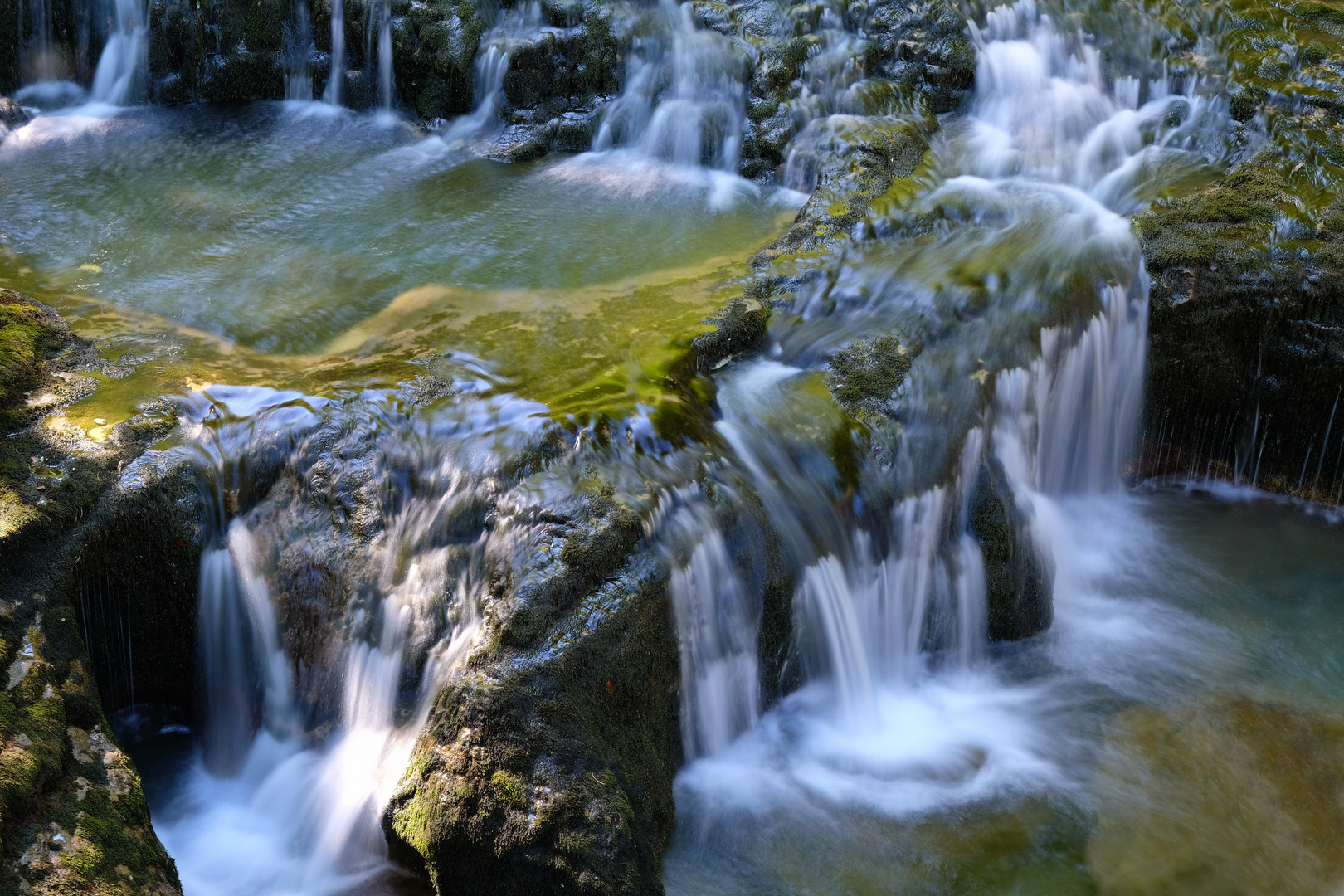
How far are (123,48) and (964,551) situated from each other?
913 centimetres

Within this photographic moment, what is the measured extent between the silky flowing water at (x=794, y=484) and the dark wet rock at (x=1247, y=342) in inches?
7.8

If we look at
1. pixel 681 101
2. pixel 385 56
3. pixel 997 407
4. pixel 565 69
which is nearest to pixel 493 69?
pixel 565 69

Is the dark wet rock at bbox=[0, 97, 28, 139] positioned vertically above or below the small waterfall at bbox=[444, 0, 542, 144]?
below

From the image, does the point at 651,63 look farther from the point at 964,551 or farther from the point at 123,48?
the point at 964,551

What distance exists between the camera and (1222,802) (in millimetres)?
4613

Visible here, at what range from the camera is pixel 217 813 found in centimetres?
457

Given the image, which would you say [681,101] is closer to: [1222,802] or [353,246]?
[353,246]

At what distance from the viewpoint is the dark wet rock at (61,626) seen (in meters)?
3.39

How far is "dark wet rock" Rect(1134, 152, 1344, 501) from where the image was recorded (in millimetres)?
6551

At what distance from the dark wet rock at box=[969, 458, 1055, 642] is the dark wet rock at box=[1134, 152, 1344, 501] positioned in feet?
6.20

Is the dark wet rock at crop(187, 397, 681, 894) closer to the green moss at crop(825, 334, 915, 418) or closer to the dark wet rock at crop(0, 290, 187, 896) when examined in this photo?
the dark wet rock at crop(0, 290, 187, 896)

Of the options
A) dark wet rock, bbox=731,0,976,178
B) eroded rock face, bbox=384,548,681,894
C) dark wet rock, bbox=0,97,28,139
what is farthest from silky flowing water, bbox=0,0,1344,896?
dark wet rock, bbox=0,97,28,139

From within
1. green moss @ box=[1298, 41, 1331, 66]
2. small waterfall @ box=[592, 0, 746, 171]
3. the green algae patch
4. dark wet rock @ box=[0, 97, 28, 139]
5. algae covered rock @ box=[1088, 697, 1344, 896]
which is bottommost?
algae covered rock @ box=[1088, 697, 1344, 896]

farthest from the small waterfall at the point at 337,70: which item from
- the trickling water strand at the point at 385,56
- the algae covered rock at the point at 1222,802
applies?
the algae covered rock at the point at 1222,802
